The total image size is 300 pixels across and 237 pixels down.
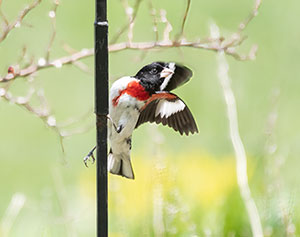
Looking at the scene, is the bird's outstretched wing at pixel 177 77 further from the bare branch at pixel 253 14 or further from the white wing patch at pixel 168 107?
the bare branch at pixel 253 14

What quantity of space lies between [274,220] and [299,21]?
204 centimetres

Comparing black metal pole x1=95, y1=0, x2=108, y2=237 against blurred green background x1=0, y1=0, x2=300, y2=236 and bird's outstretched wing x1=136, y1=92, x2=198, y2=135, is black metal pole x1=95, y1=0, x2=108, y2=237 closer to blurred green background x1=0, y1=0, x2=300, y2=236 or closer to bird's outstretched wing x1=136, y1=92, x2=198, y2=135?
bird's outstretched wing x1=136, y1=92, x2=198, y2=135

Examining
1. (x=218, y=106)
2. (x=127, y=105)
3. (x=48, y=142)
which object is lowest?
(x=48, y=142)

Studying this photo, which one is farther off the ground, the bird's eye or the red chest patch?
the bird's eye

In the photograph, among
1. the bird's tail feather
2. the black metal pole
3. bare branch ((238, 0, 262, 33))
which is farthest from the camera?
bare branch ((238, 0, 262, 33))

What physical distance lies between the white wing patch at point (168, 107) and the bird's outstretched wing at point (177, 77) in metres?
0.03

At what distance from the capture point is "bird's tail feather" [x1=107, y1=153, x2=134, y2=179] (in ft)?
4.76

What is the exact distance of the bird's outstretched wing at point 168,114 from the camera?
1.34m

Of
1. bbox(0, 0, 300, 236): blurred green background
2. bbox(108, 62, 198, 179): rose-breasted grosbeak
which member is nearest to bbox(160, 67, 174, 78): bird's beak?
bbox(108, 62, 198, 179): rose-breasted grosbeak

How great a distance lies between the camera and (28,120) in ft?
11.1

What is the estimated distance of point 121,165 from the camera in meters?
1.46

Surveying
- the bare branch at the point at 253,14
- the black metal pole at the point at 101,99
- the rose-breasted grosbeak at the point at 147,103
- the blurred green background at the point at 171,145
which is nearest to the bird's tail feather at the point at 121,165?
the rose-breasted grosbeak at the point at 147,103

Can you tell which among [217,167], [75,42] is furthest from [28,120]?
[217,167]

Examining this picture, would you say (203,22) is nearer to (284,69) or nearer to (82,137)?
(284,69)
